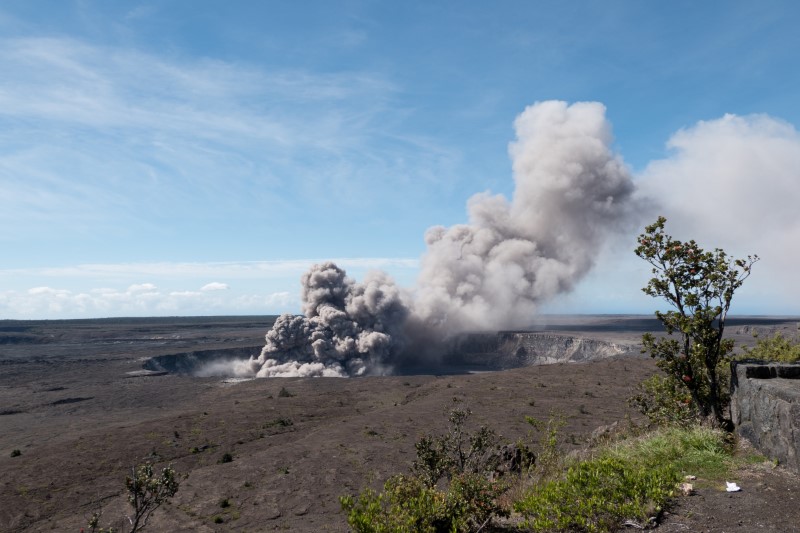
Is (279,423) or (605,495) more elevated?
(605,495)

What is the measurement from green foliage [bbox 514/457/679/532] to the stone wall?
7.27ft

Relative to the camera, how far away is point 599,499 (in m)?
7.29

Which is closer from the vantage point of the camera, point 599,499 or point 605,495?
point 599,499

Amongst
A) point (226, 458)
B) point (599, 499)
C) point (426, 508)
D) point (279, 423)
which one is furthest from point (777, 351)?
point (279, 423)

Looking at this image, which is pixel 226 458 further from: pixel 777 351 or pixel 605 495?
pixel 777 351

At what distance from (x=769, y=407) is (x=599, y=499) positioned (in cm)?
446

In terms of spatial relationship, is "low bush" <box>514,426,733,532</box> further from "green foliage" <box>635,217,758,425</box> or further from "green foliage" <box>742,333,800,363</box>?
"green foliage" <box>742,333,800,363</box>

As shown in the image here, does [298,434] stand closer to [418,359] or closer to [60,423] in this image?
[60,423]

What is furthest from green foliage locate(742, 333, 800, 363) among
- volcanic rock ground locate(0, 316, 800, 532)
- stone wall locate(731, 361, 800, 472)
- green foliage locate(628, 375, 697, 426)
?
volcanic rock ground locate(0, 316, 800, 532)

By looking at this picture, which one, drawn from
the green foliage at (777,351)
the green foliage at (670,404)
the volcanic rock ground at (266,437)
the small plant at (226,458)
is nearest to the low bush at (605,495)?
the volcanic rock ground at (266,437)

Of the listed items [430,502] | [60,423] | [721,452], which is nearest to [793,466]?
[721,452]

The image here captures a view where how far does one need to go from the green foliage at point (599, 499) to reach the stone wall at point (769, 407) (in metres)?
2.22

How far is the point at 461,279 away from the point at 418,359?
568 inches

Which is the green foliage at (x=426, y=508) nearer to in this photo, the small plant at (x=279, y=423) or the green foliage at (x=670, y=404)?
the green foliage at (x=670, y=404)
